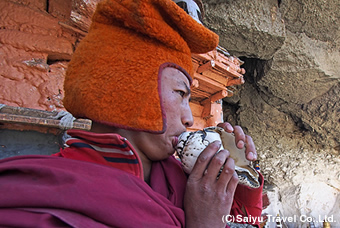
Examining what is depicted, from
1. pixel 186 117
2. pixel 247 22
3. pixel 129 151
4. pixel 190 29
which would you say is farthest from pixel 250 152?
pixel 247 22

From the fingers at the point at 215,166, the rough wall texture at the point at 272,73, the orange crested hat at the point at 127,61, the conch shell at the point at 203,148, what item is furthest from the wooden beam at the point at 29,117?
the fingers at the point at 215,166

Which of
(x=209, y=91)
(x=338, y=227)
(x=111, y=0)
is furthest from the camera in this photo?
(x=338, y=227)

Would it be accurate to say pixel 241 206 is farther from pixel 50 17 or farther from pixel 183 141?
pixel 50 17

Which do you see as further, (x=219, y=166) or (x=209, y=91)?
(x=209, y=91)

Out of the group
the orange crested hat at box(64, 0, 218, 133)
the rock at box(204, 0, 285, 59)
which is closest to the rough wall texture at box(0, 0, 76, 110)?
the orange crested hat at box(64, 0, 218, 133)

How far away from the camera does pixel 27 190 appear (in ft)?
1.45

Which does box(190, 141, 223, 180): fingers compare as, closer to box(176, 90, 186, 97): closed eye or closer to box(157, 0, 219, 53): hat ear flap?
box(176, 90, 186, 97): closed eye

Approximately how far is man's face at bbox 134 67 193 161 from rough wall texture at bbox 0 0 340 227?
97 centimetres

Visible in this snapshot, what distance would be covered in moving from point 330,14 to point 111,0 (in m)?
4.02

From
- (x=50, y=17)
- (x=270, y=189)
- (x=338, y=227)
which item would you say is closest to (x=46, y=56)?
(x=50, y=17)

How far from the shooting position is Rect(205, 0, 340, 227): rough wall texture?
10.2 feet

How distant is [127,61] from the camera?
2.34 ft

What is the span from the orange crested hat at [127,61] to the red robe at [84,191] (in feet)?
0.35

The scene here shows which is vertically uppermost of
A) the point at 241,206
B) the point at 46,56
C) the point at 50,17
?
the point at 50,17
